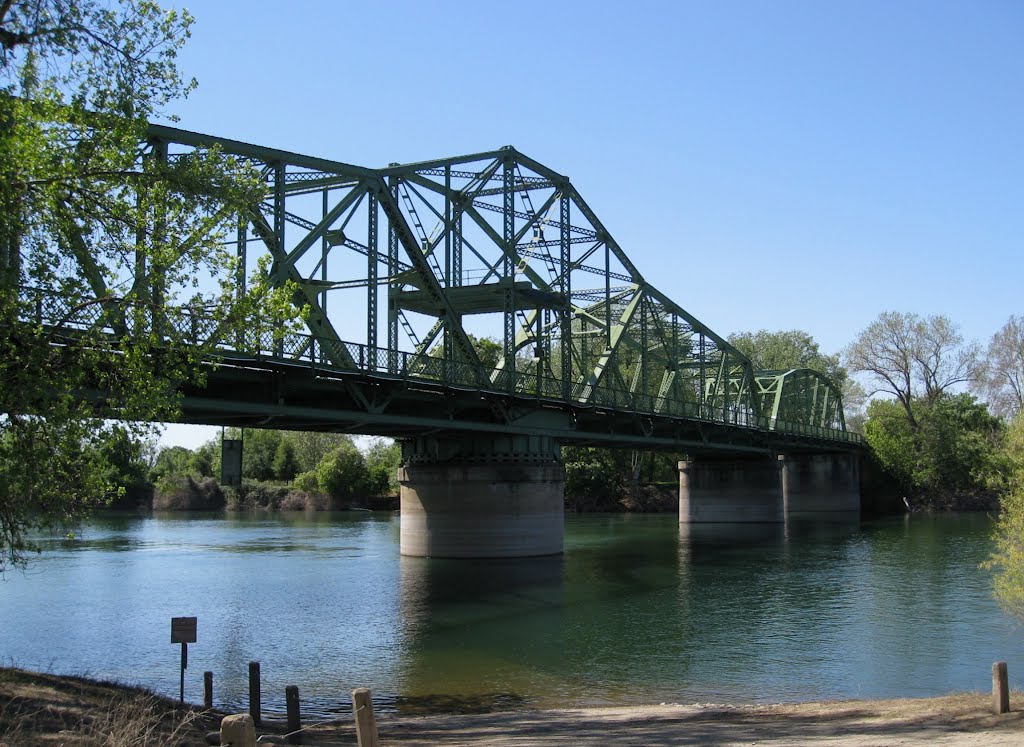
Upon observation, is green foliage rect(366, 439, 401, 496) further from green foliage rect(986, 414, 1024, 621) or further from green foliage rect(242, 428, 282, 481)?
green foliage rect(986, 414, 1024, 621)

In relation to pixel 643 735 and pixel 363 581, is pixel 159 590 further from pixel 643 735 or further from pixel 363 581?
pixel 643 735

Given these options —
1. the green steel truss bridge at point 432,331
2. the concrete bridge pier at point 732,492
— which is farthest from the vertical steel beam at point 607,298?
the concrete bridge pier at point 732,492

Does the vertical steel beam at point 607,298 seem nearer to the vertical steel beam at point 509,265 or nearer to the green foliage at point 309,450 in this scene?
the vertical steel beam at point 509,265

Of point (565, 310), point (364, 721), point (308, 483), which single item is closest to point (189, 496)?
point (308, 483)

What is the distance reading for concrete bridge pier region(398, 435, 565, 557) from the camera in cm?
4566

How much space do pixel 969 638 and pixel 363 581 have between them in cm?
2307

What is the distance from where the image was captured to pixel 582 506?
107 meters

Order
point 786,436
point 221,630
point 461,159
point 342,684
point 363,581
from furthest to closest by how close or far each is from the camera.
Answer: point 786,436 → point 461,159 → point 363,581 → point 221,630 → point 342,684

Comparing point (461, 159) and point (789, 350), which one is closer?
point (461, 159)

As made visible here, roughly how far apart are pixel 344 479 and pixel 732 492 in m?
47.6

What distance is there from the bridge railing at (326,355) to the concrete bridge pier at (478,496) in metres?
3.25

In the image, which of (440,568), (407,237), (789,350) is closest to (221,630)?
(440,568)

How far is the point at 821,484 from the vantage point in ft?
335

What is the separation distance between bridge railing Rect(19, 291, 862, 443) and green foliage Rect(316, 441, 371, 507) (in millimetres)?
48195
